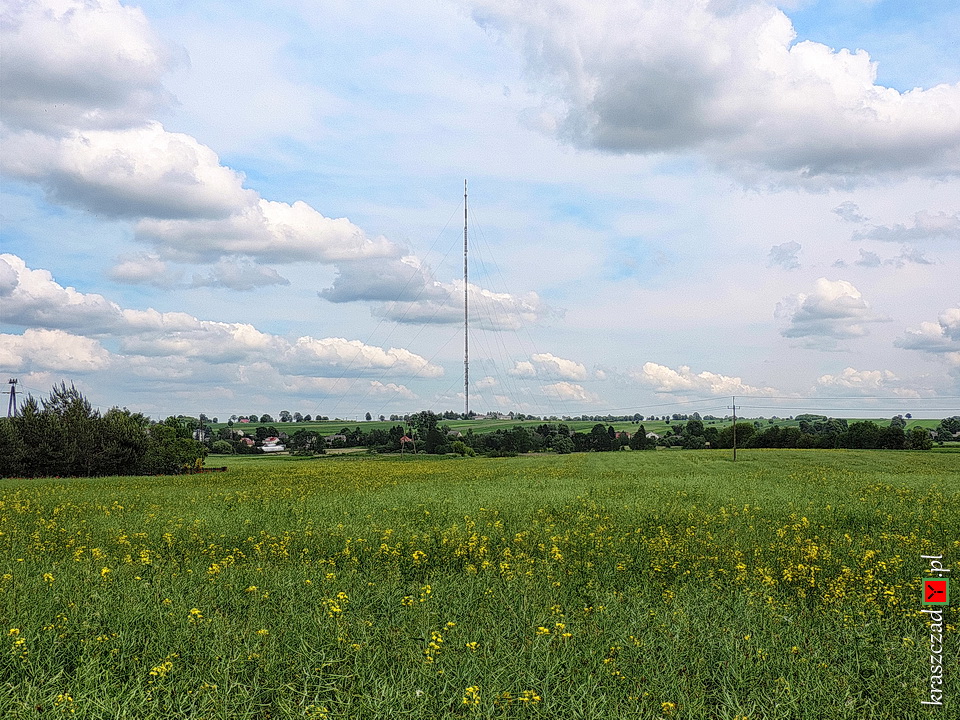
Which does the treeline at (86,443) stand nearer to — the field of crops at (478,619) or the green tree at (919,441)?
the field of crops at (478,619)

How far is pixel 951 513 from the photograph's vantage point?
17.2 metres

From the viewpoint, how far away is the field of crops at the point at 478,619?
21.3 feet

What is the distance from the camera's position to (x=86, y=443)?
54719mm

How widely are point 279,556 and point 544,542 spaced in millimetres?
5413

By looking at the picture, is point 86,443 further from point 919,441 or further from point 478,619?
point 919,441

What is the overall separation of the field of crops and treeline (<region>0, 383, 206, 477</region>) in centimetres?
4387

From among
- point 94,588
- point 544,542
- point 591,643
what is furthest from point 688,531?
point 94,588

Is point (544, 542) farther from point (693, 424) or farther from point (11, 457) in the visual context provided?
point (693, 424)

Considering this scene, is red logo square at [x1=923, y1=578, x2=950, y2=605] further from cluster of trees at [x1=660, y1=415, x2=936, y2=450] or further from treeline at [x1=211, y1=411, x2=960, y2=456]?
treeline at [x1=211, y1=411, x2=960, y2=456]

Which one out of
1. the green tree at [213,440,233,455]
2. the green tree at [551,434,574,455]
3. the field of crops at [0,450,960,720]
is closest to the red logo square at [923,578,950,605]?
the field of crops at [0,450,960,720]

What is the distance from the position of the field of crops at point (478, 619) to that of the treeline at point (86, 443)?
43.9m

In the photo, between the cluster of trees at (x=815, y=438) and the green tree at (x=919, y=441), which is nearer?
the green tree at (x=919, y=441)

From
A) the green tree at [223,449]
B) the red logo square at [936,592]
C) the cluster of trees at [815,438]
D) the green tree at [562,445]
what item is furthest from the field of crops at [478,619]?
the green tree at [223,449]

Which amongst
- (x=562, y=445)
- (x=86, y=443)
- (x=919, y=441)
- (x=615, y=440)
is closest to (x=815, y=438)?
(x=919, y=441)
